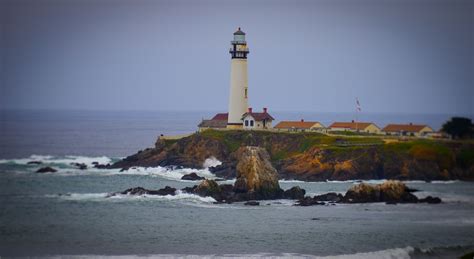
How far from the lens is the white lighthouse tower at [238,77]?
65375mm

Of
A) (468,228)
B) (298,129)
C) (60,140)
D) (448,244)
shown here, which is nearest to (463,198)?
(468,228)

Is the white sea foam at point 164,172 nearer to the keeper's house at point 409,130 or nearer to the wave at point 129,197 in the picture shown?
the wave at point 129,197

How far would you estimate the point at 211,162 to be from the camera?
201 ft

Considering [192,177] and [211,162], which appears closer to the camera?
[192,177]

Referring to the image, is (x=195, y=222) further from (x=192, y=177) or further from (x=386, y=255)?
(x=192, y=177)

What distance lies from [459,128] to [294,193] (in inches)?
551

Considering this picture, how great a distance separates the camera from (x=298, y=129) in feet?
216

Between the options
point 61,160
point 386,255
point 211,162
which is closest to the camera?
point 386,255

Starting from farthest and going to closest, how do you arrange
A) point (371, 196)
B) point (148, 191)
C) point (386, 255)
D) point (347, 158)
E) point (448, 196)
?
point (347, 158)
point (148, 191)
point (448, 196)
point (371, 196)
point (386, 255)

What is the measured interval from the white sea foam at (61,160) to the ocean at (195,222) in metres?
1.91

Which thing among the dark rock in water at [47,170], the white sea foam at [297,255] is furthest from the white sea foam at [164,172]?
the white sea foam at [297,255]

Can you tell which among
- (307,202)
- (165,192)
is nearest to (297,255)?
(307,202)

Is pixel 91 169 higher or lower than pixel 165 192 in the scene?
higher

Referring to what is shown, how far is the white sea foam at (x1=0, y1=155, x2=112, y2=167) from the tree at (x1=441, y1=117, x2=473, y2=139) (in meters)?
21.2
